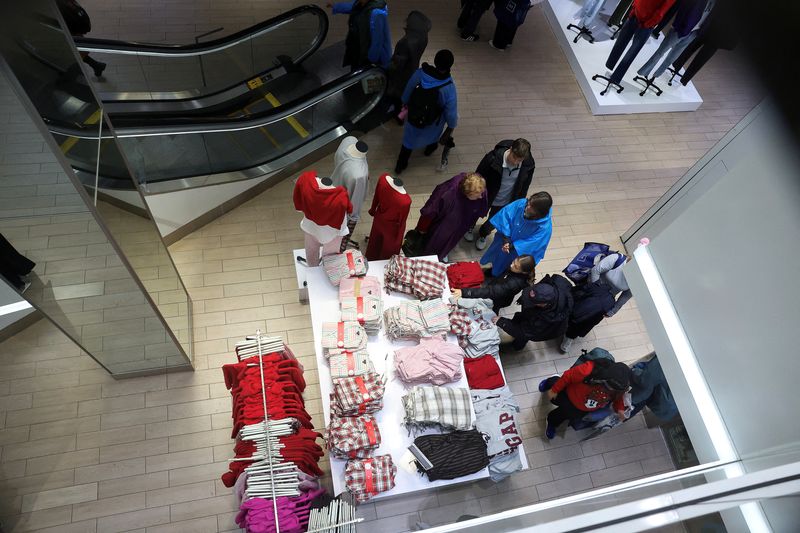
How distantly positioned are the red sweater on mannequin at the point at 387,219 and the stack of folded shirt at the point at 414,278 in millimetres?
289

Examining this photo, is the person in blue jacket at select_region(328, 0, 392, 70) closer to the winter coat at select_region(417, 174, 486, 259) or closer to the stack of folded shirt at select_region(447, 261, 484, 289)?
the winter coat at select_region(417, 174, 486, 259)

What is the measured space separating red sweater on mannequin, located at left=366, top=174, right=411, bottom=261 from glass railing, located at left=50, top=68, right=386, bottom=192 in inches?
65.4

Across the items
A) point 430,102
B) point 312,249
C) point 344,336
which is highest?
point 430,102

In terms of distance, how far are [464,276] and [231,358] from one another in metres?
2.54

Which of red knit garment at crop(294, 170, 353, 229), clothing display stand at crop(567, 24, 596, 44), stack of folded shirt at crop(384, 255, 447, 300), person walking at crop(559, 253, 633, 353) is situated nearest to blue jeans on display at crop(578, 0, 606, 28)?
clothing display stand at crop(567, 24, 596, 44)

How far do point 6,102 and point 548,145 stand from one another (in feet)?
22.9

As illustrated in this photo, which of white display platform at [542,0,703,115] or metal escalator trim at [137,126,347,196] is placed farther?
white display platform at [542,0,703,115]

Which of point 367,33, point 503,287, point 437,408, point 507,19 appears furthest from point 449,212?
point 507,19

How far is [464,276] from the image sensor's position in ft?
18.9

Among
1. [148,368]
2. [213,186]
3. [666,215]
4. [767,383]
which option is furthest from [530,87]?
[148,368]

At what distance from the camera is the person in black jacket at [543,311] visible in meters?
5.26

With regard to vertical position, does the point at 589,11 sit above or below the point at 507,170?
above

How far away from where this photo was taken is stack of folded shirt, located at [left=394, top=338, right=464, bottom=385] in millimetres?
5000

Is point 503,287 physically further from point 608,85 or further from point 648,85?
point 648,85
